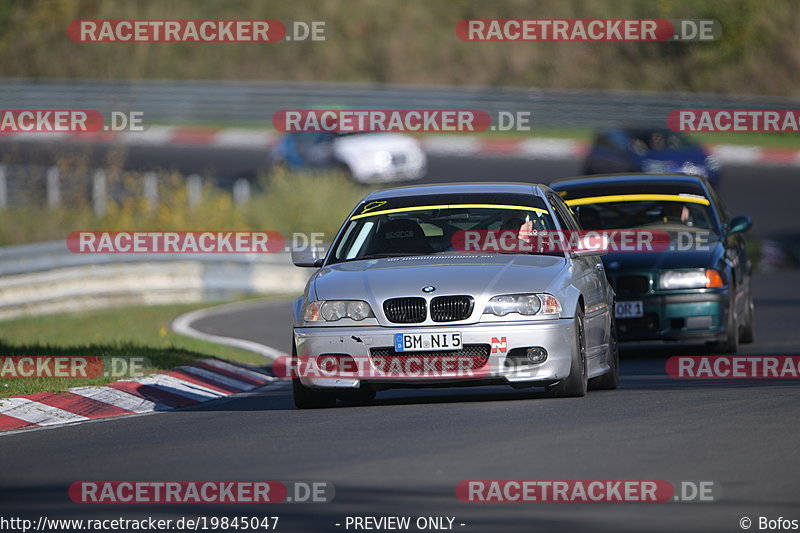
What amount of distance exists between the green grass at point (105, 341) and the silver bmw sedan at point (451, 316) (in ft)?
8.50

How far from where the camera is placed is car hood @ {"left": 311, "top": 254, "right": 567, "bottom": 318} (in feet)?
33.2

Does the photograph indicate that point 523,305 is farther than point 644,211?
No

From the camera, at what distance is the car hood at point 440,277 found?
10133 mm

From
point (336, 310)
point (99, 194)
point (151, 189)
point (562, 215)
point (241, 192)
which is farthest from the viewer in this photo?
point (241, 192)

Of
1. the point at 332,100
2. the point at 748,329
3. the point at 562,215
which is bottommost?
the point at 748,329

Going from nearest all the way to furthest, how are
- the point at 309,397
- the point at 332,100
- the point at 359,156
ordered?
the point at 309,397, the point at 359,156, the point at 332,100

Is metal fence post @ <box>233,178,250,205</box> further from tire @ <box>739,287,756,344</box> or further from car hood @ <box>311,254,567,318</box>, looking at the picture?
car hood @ <box>311,254,567,318</box>


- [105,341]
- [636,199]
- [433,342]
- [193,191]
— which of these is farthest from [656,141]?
[433,342]

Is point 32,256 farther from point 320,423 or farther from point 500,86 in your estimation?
point 500,86

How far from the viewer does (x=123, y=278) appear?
22547mm

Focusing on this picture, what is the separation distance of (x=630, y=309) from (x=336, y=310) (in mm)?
4761

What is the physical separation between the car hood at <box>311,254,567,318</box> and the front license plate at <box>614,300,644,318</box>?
12.0ft

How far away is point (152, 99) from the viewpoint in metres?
43.5

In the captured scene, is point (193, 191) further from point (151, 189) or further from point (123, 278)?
point (123, 278)
